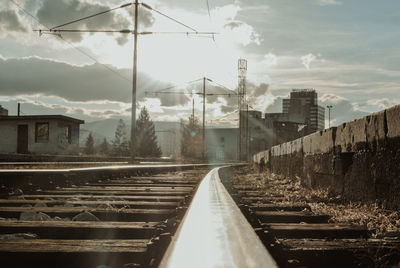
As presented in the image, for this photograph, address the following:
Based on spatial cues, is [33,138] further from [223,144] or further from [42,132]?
[223,144]

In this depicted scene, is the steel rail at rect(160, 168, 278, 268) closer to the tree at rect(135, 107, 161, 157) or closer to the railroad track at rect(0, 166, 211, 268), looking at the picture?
→ the railroad track at rect(0, 166, 211, 268)

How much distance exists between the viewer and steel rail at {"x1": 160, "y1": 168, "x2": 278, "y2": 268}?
4.64 ft

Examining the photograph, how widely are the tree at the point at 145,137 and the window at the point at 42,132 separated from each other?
4091 cm

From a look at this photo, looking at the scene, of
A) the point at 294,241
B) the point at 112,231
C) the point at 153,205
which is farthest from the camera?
the point at 153,205

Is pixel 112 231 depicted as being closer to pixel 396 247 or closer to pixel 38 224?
pixel 38 224

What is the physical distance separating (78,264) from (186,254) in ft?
1.60

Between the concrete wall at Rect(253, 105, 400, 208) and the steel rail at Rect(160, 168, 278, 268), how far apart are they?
174cm

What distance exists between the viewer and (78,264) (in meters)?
1.66

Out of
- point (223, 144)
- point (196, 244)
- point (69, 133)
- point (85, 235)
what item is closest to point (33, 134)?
point (69, 133)

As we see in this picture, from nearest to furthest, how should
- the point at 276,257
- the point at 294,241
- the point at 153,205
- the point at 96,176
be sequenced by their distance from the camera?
the point at 276,257, the point at 294,241, the point at 153,205, the point at 96,176

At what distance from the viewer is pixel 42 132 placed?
107ft

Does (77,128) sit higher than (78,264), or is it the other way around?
(77,128)

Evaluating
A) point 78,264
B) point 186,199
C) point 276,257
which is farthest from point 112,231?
point 186,199

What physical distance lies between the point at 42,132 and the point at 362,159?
106 feet
